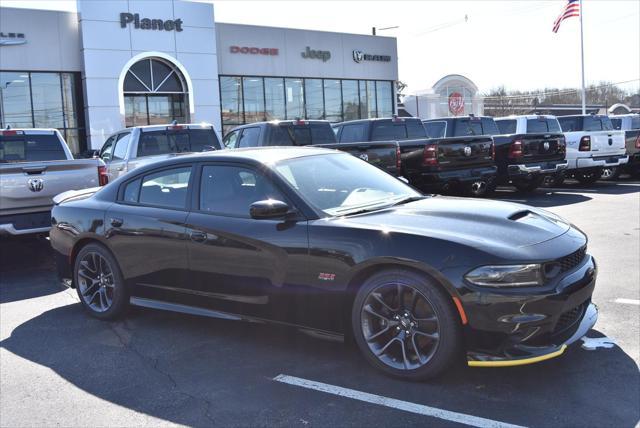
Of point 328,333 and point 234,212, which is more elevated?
point 234,212

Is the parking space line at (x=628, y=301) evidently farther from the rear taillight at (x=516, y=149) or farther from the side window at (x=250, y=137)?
the rear taillight at (x=516, y=149)

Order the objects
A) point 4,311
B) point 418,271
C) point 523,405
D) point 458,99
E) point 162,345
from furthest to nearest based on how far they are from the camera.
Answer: point 458,99 < point 4,311 < point 162,345 < point 418,271 < point 523,405

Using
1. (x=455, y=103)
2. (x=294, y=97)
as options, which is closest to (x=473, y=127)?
(x=294, y=97)

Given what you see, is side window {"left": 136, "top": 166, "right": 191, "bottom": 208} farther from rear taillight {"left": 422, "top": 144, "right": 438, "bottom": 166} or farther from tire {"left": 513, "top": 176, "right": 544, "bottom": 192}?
tire {"left": 513, "top": 176, "right": 544, "bottom": 192}

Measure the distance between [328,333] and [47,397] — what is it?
1960mm

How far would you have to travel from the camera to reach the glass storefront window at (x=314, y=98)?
102ft

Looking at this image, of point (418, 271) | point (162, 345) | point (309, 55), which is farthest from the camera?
point (309, 55)

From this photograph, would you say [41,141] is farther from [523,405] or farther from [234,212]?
[523,405]

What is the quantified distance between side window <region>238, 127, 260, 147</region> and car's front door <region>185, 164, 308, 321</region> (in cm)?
642

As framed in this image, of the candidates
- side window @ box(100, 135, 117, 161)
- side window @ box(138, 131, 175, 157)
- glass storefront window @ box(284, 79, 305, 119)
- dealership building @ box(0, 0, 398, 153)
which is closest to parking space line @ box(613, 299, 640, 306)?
side window @ box(138, 131, 175, 157)

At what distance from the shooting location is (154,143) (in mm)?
11656

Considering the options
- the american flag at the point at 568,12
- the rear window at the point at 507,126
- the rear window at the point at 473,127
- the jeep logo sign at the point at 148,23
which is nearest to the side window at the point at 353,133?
the rear window at the point at 473,127

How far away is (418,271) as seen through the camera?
3.97m

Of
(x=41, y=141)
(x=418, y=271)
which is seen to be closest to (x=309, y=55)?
(x=41, y=141)
